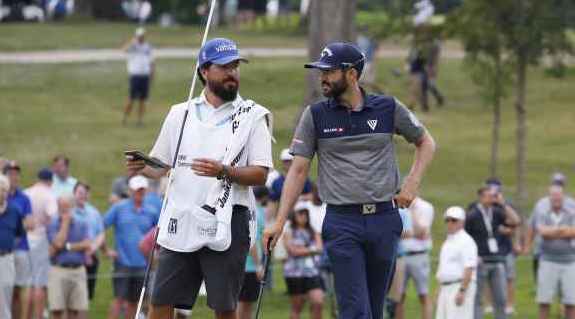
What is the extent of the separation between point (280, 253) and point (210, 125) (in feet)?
32.9

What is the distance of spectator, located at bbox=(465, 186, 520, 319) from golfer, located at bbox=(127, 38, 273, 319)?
969cm

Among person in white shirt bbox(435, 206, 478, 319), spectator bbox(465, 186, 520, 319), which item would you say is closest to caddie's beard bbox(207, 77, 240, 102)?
person in white shirt bbox(435, 206, 478, 319)

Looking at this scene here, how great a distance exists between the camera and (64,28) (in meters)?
47.0

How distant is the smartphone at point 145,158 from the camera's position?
960 cm

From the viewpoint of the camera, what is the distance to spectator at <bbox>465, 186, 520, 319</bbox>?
63.3 ft

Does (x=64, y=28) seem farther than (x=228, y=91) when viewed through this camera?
Yes

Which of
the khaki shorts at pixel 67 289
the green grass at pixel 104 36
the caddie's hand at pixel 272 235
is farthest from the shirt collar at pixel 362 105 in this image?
the green grass at pixel 104 36

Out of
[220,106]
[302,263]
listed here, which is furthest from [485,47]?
[220,106]

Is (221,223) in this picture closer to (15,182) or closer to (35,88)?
(15,182)

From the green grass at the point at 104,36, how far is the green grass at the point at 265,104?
3.31m

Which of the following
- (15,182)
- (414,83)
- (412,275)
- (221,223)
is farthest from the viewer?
(414,83)

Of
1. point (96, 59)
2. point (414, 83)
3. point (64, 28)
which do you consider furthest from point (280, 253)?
point (64, 28)

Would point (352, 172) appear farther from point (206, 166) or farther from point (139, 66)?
point (139, 66)

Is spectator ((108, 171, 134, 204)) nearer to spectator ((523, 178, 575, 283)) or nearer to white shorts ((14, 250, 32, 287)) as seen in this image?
white shorts ((14, 250, 32, 287))
